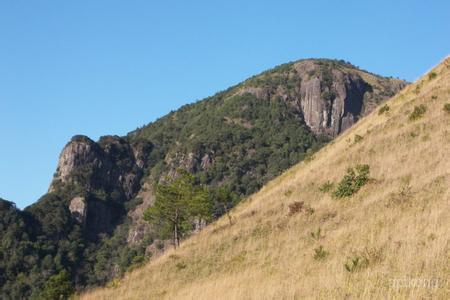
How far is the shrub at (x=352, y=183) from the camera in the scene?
23.8 meters

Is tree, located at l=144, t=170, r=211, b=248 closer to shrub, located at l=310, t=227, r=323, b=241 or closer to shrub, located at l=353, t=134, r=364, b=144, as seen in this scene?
shrub, located at l=353, t=134, r=364, b=144

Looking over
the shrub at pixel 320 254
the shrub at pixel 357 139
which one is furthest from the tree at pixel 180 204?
the shrub at pixel 320 254

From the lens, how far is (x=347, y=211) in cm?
2064

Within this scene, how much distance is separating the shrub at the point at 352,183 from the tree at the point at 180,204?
94.7ft

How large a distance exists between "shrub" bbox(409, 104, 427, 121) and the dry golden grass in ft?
1.12

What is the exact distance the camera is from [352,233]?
15398 millimetres

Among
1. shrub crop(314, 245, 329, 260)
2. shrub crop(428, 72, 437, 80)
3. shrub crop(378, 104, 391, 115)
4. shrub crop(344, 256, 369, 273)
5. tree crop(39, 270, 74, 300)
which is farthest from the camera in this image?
tree crop(39, 270, 74, 300)

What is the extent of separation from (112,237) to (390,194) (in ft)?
615

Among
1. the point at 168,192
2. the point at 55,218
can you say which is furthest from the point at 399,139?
the point at 55,218

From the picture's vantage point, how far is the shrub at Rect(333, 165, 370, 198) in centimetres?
2384

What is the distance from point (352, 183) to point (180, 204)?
30879 mm

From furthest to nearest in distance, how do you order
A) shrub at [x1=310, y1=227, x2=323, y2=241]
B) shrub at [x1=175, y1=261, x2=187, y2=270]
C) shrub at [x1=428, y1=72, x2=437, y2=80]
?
shrub at [x1=428, y1=72, x2=437, y2=80]
shrub at [x1=175, y1=261, x2=187, y2=270]
shrub at [x1=310, y1=227, x2=323, y2=241]

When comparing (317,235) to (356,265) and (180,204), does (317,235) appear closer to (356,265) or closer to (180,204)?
(356,265)

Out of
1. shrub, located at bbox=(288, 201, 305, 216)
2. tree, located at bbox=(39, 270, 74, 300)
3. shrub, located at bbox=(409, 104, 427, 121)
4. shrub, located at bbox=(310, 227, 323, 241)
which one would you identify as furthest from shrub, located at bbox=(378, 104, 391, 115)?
tree, located at bbox=(39, 270, 74, 300)
